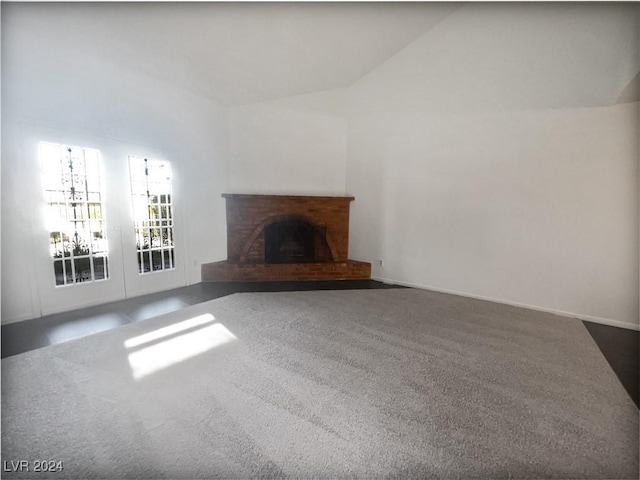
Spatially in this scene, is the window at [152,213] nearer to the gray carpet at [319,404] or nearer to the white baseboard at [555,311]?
the gray carpet at [319,404]

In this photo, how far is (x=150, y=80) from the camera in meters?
3.27

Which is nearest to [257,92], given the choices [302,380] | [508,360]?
[302,380]

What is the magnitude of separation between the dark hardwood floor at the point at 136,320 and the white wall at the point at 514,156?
582 millimetres

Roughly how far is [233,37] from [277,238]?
2894 mm

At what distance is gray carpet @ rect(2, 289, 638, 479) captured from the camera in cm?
124

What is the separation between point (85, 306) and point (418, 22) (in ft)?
16.5

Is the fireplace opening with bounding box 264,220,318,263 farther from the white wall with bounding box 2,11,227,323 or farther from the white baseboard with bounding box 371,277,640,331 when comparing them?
the white baseboard with bounding box 371,277,640,331

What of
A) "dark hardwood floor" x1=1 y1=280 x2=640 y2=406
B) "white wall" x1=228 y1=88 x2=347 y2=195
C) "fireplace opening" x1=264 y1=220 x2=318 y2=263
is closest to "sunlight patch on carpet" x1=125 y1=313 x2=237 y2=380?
"dark hardwood floor" x1=1 y1=280 x2=640 y2=406

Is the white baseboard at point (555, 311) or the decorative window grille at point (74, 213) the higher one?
the decorative window grille at point (74, 213)

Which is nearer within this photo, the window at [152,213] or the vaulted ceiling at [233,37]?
the vaulted ceiling at [233,37]

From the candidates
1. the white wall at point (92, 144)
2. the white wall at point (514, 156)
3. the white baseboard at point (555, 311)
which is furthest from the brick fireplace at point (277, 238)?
the white baseboard at point (555, 311)

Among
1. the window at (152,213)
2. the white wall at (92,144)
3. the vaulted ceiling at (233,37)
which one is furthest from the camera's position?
the window at (152,213)

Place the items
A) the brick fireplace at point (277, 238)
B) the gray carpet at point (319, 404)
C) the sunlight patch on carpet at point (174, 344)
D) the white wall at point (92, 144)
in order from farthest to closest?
the brick fireplace at point (277, 238)
the white wall at point (92, 144)
the sunlight patch on carpet at point (174, 344)
the gray carpet at point (319, 404)

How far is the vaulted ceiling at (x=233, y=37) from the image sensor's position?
→ 7.43ft
